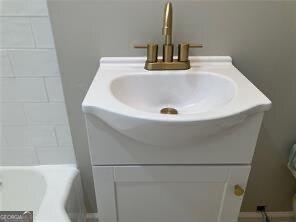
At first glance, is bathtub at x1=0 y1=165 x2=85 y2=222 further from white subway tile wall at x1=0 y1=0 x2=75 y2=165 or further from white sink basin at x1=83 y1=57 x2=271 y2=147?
white sink basin at x1=83 y1=57 x2=271 y2=147

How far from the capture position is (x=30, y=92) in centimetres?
105

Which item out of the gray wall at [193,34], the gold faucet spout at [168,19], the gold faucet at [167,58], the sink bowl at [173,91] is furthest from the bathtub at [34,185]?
the gold faucet spout at [168,19]

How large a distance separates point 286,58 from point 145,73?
0.53 meters

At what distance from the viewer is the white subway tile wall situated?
36.6 inches

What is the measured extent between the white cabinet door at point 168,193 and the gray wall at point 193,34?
14.5 inches

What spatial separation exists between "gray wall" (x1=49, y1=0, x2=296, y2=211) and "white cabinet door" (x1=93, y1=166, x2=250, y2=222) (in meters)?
0.37

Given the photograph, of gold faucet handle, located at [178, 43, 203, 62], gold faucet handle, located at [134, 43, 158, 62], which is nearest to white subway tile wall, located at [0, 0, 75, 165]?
gold faucet handle, located at [134, 43, 158, 62]

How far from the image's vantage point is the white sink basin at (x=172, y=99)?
612mm

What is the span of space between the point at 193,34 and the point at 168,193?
0.56 m

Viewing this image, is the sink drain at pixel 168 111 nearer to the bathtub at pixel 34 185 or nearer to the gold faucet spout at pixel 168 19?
the gold faucet spout at pixel 168 19

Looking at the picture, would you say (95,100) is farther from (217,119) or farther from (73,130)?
(73,130)

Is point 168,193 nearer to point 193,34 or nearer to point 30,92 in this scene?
point 193,34

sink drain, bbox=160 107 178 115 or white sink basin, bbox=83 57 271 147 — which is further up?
white sink basin, bbox=83 57 271 147

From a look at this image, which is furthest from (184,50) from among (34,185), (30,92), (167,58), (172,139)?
(34,185)
